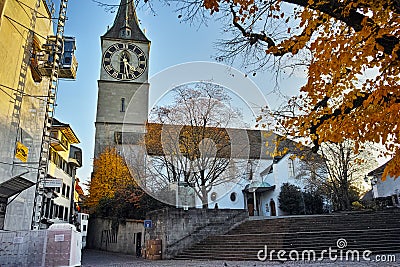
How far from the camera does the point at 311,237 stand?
50.6 feet

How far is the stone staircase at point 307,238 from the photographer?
14.1 meters

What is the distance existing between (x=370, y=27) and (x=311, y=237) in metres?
12.0

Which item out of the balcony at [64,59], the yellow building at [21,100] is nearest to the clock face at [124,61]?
the balcony at [64,59]

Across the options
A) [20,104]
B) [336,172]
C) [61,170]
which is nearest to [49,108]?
[20,104]

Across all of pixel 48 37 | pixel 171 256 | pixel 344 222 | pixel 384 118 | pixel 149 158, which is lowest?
pixel 171 256

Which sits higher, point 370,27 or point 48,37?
point 48,37

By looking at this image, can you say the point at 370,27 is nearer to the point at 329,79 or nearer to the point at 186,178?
the point at 329,79

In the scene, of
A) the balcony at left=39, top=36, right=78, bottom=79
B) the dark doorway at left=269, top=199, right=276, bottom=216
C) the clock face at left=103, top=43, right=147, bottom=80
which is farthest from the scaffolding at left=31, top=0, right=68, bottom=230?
the clock face at left=103, top=43, right=147, bottom=80

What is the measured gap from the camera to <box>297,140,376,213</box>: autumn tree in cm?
2914

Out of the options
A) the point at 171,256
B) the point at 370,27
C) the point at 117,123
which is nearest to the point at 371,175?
the point at 171,256

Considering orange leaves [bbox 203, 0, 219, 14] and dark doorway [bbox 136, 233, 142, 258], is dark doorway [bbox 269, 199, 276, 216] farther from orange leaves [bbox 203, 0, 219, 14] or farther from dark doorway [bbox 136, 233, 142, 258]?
orange leaves [bbox 203, 0, 219, 14]

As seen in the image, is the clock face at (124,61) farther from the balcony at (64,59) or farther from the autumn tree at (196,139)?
the autumn tree at (196,139)

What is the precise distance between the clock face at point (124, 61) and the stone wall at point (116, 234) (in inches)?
796

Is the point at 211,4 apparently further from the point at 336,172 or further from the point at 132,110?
the point at 132,110
